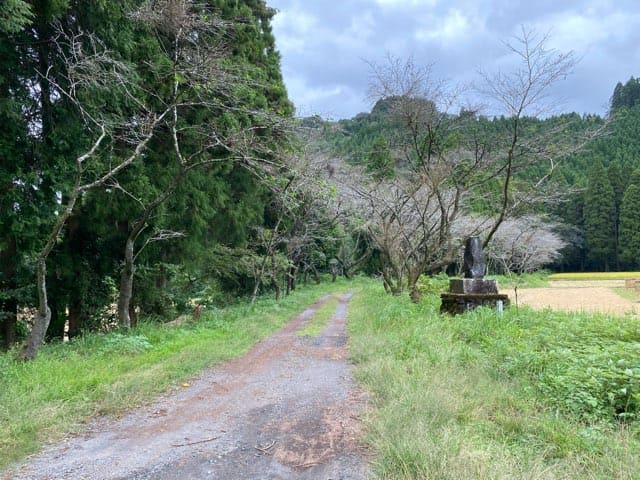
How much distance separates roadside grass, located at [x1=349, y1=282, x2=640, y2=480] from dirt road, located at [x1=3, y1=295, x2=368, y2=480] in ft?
1.10

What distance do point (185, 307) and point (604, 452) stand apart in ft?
45.5

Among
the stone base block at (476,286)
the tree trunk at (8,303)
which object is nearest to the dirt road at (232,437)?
the stone base block at (476,286)

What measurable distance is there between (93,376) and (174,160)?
6216 mm

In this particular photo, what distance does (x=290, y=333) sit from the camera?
33.8 ft

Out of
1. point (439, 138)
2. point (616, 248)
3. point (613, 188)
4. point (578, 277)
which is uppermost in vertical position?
point (613, 188)

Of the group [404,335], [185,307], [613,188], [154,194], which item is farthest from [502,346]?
Result: [613,188]

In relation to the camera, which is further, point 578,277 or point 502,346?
point 578,277

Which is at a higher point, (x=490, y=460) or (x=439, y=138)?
(x=439, y=138)

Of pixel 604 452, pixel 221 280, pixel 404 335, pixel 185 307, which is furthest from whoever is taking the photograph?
pixel 221 280

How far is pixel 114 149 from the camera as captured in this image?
29.6ft

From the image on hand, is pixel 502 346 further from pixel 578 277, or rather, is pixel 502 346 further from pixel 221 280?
pixel 578 277

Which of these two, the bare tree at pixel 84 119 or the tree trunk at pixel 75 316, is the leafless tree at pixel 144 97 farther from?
the tree trunk at pixel 75 316

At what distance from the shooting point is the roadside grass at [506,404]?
272cm

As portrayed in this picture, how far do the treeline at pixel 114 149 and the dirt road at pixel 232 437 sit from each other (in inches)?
122
